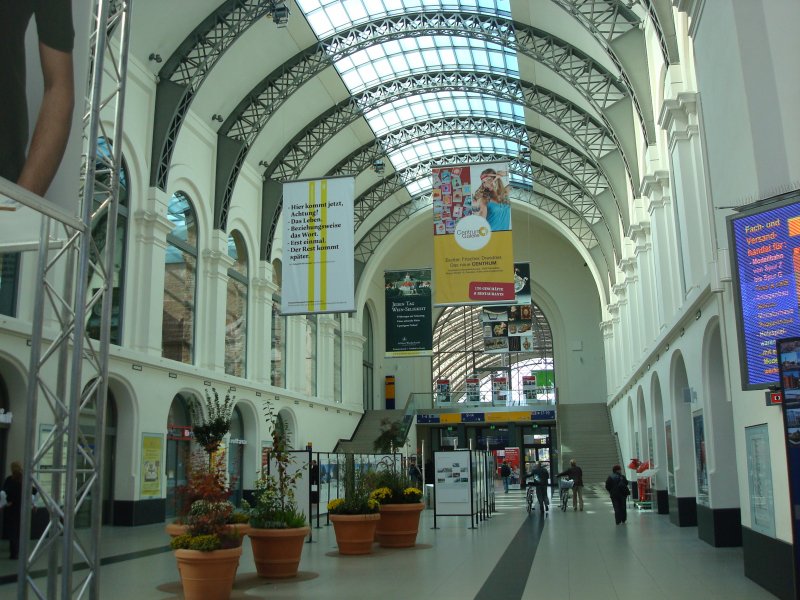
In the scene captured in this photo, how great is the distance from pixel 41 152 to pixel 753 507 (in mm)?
8962

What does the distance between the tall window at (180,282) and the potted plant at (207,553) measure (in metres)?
13.9

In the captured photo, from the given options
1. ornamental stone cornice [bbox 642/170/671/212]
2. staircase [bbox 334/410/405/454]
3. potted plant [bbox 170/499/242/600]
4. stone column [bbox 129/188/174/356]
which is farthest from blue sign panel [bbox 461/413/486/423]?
potted plant [bbox 170/499/242/600]

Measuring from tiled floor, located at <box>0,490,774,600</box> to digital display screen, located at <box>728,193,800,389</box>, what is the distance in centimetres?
277

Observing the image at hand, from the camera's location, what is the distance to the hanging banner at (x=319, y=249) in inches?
617

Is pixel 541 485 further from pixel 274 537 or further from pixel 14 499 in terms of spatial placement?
pixel 14 499

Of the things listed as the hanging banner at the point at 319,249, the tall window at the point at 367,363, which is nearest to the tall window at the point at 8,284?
the hanging banner at the point at 319,249

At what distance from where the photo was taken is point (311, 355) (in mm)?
35812

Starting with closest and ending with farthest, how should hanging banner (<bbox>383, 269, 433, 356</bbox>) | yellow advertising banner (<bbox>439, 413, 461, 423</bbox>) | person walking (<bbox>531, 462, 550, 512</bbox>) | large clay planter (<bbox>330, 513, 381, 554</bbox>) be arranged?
large clay planter (<bbox>330, 513, 381, 554</bbox>), person walking (<bbox>531, 462, 550, 512</bbox>), hanging banner (<bbox>383, 269, 433, 356</bbox>), yellow advertising banner (<bbox>439, 413, 461, 423</bbox>)

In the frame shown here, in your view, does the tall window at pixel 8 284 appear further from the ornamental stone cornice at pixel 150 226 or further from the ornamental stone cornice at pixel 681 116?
the ornamental stone cornice at pixel 681 116

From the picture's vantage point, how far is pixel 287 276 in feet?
52.5

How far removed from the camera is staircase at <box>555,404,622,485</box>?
35125 millimetres

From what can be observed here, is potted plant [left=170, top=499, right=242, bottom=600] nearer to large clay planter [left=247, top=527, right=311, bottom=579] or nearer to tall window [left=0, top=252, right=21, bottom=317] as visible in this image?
large clay planter [left=247, top=527, right=311, bottom=579]

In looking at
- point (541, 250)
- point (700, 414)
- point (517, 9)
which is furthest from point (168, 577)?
point (541, 250)

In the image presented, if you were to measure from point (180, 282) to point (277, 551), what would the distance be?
47.3 ft
